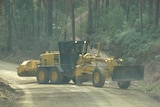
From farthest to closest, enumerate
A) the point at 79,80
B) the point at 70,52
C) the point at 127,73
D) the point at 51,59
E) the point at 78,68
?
the point at 51,59
the point at 70,52
the point at 78,68
the point at 79,80
the point at 127,73

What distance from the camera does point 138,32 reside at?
37750mm

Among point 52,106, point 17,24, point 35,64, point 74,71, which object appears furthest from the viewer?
point 17,24

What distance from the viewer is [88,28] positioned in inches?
2041

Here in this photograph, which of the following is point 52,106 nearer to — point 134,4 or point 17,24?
point 134,4

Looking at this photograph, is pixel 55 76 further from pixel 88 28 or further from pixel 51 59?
pixel 88 28

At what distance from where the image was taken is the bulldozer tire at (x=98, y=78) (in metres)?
24.5

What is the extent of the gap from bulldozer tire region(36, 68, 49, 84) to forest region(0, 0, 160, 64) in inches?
278

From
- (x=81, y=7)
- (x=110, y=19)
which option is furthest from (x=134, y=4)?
(x=81, y=7)

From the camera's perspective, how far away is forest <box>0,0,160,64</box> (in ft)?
119

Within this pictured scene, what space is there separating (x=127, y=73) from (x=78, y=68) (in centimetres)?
367

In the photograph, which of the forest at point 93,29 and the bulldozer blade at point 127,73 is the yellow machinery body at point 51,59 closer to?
the forest at point 93,29

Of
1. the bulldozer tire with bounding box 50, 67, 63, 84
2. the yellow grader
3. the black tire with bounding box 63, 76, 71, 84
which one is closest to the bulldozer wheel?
the yellow grader

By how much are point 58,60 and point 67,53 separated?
1.04 metres

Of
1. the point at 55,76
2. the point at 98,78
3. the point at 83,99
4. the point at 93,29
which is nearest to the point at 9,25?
the point at 93,29
